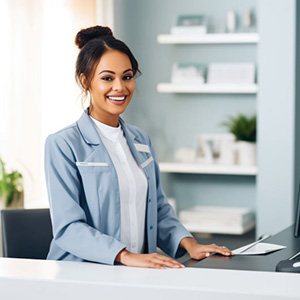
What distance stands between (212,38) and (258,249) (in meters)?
2.70

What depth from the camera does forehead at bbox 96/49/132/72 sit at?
247cm

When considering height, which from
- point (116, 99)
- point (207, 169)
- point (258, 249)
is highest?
point (116, 99)

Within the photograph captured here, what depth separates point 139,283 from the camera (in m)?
1.89

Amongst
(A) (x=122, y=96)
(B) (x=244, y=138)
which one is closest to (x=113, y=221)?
(A) (x=122, y=96)

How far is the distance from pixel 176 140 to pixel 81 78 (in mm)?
2973

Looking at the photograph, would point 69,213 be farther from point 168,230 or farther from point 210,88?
point 210,88

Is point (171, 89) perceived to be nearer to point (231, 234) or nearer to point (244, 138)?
point (244, 138)

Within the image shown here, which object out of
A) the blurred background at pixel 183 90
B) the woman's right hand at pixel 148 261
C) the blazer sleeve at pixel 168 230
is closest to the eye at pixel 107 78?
the blazer sleeve at pixel 168 230

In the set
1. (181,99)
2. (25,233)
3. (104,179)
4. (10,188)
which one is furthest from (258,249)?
(181,99)

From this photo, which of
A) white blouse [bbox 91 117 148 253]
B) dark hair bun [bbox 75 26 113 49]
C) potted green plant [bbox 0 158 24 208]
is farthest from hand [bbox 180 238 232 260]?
potted green plant [bbox 0 158 24 208]

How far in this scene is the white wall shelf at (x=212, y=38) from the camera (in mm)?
5102

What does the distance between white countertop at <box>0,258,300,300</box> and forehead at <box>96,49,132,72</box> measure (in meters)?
0.65

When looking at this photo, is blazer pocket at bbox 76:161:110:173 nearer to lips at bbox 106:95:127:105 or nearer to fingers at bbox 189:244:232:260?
lips at bbox 106:95:127:105

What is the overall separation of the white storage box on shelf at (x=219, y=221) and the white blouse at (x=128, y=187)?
2.46 m
